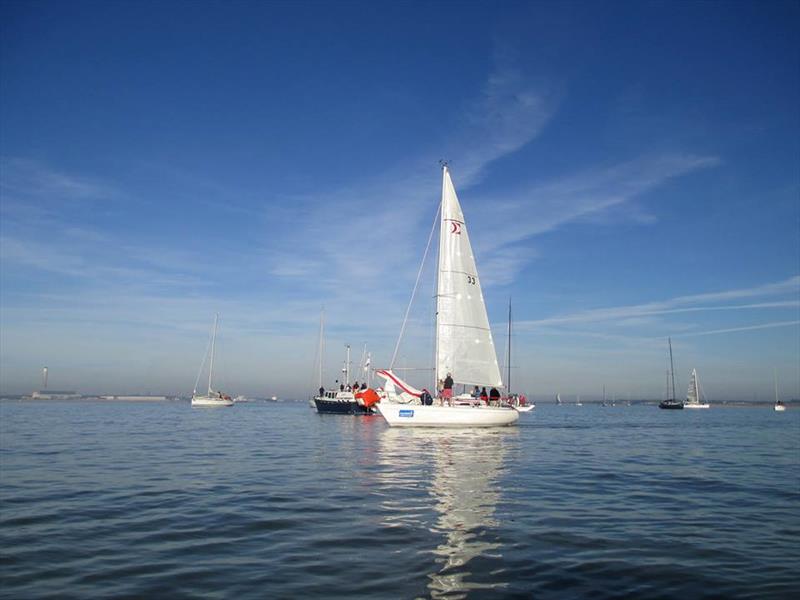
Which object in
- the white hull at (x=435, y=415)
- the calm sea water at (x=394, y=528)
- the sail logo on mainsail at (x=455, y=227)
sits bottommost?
the calm sea water at (x=394, y=528)

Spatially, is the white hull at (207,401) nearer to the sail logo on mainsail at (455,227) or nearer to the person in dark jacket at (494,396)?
the person in dark jacket at (494,396)

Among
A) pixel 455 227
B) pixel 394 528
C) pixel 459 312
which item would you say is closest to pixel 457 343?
pixel 459 312

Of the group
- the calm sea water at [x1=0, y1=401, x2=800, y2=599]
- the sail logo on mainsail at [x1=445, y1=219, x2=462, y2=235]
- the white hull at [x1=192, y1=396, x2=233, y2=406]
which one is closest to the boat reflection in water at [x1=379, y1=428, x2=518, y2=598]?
the calm sea water at [x1=0, y1=401, x2=800, y2=599]

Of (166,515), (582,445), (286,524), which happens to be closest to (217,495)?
(166,515)

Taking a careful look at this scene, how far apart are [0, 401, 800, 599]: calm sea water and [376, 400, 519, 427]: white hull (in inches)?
533

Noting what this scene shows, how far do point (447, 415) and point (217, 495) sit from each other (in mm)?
22412

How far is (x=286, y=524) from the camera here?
33.1 ft

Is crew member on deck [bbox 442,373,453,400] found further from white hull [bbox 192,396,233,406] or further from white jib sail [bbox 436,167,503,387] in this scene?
white hull [bbox 192,396,233,406]

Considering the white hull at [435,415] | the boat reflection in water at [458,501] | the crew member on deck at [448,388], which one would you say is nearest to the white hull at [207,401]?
the white hull at [435,415]

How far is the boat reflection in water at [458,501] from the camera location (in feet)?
23.8

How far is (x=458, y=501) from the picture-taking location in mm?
12328

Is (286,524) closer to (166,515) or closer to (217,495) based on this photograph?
(166,515)

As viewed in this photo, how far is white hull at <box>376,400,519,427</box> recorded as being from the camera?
33875 mm

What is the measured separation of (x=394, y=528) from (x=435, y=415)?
24489 millimetres
